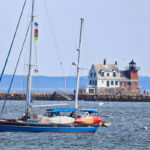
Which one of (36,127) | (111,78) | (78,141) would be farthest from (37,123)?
(111,78)

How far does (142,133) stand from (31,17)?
49.3ft

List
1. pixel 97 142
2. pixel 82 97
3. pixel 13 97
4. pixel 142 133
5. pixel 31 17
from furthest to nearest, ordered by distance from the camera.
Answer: pixel 13 97
pixel 82 97
pixel 142 133
pixel 31 17
pixel 97 142

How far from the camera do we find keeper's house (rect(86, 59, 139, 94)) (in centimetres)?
12900

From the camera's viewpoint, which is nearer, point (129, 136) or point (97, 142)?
point (97, 142)

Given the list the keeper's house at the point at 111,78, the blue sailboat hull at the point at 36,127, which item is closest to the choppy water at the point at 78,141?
the blue sailboat hull at the point at 36,127

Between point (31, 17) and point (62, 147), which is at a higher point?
point (31, 17)

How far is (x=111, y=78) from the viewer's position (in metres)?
130

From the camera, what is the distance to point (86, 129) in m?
47.0

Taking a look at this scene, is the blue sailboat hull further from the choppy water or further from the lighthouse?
the lighthouse

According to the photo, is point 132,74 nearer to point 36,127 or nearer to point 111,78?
point 111,78

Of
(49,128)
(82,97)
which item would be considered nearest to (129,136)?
(49,128)

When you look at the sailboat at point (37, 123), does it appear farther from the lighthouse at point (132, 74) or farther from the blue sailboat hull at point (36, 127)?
the lighthouse at point (132, 74)

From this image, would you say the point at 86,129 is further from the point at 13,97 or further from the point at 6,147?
the point at 13,97

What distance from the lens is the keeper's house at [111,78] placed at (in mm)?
129000
